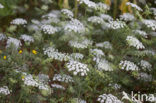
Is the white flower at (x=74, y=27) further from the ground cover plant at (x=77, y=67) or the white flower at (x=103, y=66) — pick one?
the white flower at (x=103, y=66)

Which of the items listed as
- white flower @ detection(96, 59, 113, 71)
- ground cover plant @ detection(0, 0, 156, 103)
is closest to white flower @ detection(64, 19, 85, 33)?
ground cover plant @ detection(0, 0, 156, 103)

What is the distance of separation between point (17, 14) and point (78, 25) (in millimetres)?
3275

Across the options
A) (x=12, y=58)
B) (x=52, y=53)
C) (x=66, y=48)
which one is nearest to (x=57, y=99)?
(x=52, y=53)

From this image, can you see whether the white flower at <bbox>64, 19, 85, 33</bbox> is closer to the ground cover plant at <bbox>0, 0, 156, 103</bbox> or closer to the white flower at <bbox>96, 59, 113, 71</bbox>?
the ground cover plant at <bbox>0, 0, 156, 103</bbox>

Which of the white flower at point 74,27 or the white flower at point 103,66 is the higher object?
the white flower at point 74,27

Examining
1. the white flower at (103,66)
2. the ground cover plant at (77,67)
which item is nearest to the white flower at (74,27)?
the ground cover plant at (77,67)

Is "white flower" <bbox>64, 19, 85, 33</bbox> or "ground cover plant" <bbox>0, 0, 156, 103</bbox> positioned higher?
A: "white flower" <bbox>64, 19, 85, 33</bbox>

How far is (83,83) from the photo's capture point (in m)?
3.58

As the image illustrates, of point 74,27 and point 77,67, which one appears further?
point 74,27

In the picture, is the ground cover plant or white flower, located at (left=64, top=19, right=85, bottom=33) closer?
the ground cover plant

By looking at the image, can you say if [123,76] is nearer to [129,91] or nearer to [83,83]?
[129,91]

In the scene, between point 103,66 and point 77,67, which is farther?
point 103,66

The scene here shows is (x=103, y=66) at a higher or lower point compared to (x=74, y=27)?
lower

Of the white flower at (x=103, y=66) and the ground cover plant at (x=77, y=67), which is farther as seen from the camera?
the white flower at (x=103, y=66)
